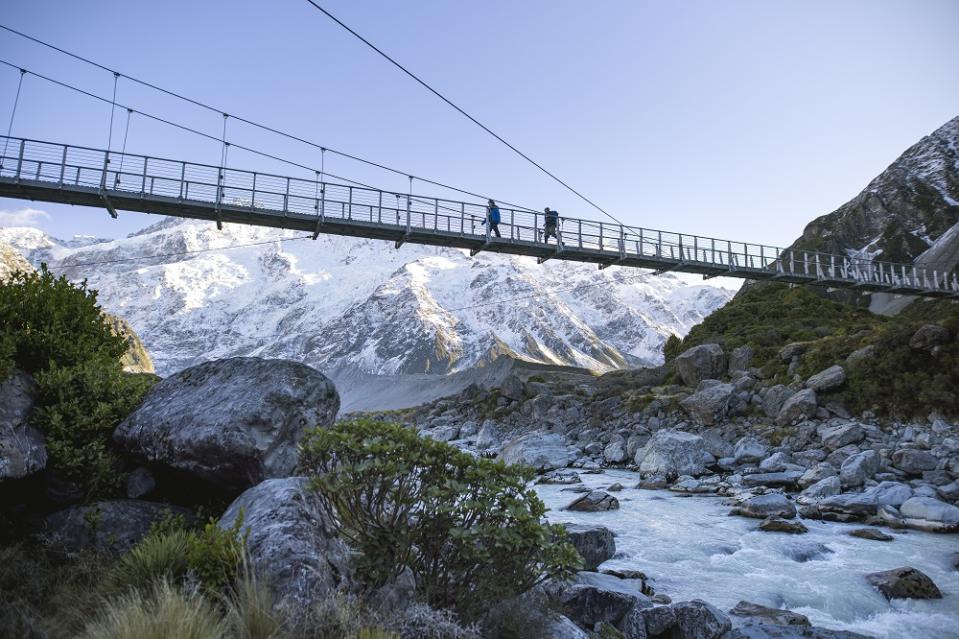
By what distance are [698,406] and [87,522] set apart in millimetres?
21547

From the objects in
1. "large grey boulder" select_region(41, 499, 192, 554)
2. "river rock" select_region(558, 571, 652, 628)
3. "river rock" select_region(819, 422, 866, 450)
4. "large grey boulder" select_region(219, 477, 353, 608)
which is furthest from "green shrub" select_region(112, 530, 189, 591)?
"river rock" select_region(819, 422, 866, 450)

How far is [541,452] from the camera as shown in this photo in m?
22.4

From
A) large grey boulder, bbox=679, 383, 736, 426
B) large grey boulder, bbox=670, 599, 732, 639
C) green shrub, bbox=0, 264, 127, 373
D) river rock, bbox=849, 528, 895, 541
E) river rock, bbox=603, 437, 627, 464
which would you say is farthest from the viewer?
large grey boulder, bbox=679, 383, 736, 426

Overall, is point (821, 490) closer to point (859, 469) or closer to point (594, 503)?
point (859, 469)

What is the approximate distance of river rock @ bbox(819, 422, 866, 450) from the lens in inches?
660

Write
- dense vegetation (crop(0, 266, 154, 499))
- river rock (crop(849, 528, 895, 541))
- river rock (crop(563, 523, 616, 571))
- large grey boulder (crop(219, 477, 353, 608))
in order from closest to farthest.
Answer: large grey boulder (crop(219, 477, 353, 608))
dense vegetation (crop(0, 266, 154, 499))
river rock (crop(563, 523, 616, 571))
river rock (crop(849, 528, 895, 541))

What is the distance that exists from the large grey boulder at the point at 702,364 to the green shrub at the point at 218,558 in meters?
27.5

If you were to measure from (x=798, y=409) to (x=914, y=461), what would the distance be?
20.6ft

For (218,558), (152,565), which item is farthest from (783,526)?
(152,565)

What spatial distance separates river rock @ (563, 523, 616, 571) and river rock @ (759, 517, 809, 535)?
3941 millimetres

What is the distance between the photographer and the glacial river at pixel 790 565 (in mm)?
7492

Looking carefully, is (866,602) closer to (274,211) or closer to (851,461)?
(851,461)

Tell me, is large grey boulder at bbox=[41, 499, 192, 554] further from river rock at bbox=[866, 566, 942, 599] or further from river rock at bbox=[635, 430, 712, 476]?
river rock at bbox=[635, 430, 712, 476]

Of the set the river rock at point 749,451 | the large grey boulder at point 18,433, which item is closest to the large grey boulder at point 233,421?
the large grey boulder at point 18,433
